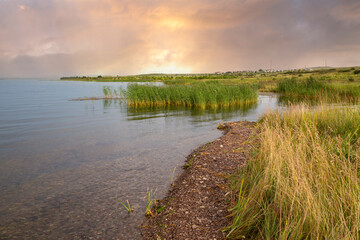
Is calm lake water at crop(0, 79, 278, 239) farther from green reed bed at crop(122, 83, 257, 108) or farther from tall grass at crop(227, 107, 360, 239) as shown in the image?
green reed bed at crop(122, 83, 257, 108)

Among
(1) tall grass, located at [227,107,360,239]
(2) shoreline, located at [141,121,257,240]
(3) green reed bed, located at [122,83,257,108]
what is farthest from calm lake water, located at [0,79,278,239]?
(3) green reed bed, located at [122,83,257,108]

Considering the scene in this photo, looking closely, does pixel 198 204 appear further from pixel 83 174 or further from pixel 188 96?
pixel 188 96

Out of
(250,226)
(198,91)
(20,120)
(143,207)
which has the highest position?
(198,91)

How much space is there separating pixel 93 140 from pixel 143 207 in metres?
7.55

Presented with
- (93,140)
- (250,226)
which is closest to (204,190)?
(250,226)

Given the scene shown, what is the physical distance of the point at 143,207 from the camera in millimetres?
5344

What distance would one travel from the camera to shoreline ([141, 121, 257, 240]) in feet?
13.5

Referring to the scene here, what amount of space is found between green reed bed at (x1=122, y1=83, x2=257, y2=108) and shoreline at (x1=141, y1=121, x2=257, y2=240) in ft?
57.1

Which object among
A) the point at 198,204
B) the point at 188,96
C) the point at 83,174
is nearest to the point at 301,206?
the point at 198,204

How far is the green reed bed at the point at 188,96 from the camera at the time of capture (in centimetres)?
2505

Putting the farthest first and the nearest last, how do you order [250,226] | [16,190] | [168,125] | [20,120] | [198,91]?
[198,91], [20,120], [168,125], [16,190], [250,226]

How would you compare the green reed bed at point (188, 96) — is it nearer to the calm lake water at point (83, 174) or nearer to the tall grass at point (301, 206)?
the calm lake water at point (83, 174)

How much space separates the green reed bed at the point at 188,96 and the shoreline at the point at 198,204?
17.4 metres

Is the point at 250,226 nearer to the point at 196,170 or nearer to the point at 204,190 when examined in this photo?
the point at 204,190
